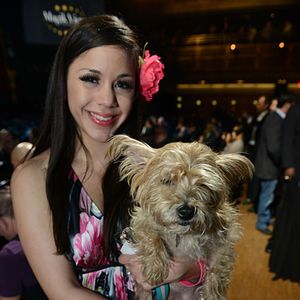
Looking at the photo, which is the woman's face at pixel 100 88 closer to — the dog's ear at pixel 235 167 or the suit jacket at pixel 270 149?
the dog's ear at pixel 235 167

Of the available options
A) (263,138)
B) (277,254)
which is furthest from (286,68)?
(277,254)

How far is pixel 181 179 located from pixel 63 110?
70 centimetres

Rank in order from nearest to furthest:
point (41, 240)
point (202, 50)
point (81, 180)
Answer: point (41, 240) < point (81, 180) < point (202, 50)

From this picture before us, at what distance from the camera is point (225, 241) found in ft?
5.86

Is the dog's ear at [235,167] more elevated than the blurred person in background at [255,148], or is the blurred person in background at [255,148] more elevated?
the dog's ear at [235,167]

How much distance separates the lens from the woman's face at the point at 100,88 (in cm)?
151

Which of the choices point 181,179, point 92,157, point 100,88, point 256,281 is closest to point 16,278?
point 92,157

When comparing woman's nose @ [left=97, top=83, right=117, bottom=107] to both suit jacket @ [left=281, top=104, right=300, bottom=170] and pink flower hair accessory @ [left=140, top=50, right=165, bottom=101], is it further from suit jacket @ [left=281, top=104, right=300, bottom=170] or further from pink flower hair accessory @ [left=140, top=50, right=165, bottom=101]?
suit jacket @ [left=281, top=104, right=300, bottom=170]

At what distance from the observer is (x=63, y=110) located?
1610 millimetres

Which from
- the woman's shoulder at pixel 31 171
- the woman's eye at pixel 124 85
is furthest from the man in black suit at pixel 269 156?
the woman's shoulder at pixel 31 171

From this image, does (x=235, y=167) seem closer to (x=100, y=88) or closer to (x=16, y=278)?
(x=100, y=88)

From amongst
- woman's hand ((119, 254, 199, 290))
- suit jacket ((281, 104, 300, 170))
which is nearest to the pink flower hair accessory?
woman's hand ((119, 254, 199, 290))

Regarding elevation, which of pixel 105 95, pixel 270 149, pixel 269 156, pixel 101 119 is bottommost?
pixel 269 156

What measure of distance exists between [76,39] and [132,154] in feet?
2.13
